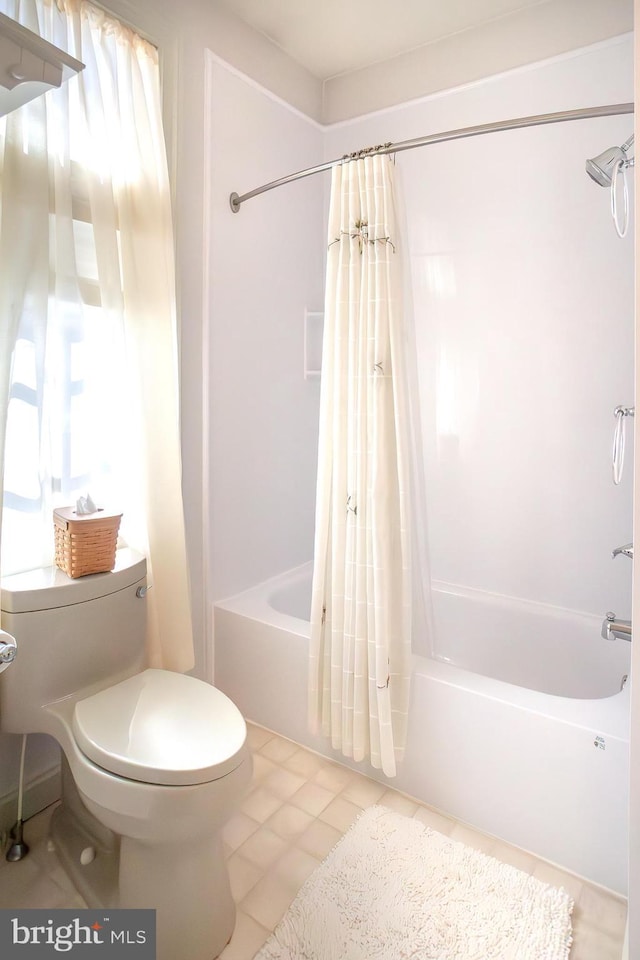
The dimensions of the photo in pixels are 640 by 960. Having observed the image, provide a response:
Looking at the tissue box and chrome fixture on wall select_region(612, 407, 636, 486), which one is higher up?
chrome fixture on wall select_region(612, 407, 636, 486)

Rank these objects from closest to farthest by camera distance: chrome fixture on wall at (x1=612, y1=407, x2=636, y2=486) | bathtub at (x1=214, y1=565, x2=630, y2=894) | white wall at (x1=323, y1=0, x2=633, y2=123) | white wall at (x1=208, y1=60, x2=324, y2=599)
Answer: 1. bathtub at (x1=214, y1=565, x2=630, y2=894)
2. chrome fixture on wall at (x1=612, y1=407, x2=636, y2=486)
3. white wall at (x1=323, y1=0, x2=633, y2=123)
4. white wall at (x1=208, y1=60, x2=324, y2=599)

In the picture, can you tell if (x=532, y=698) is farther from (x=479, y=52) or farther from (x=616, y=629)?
(x=479, y=52)

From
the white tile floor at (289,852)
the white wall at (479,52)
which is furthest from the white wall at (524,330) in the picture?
the white tile floor at (289,852)

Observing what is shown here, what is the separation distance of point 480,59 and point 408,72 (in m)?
0.32

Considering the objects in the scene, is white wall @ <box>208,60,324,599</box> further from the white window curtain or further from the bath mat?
the bath mat

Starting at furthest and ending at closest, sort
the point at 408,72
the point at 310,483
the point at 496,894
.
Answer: the point at 310,483
the point at 408,72
the point at 496,894

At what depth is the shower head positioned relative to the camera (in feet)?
4.69

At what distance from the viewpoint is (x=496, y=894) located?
1429 millimetres

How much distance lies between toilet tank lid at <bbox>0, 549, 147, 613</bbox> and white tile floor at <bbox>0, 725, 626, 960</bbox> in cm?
72

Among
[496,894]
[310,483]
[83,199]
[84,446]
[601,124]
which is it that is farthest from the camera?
[310,483]

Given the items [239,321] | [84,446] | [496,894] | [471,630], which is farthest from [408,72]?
[496,894]

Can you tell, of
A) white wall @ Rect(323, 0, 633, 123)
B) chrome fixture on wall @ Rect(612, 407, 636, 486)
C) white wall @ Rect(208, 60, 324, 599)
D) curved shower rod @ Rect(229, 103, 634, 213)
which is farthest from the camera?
white wall @ Rect(208, 60, 324, 599)

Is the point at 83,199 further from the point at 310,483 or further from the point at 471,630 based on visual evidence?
the point at 471,630

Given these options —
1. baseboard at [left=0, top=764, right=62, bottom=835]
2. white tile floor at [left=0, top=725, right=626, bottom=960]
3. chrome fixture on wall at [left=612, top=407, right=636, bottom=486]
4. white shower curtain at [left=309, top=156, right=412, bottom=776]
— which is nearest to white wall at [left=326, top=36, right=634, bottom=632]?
chrome fixture on wall at [left=612, top=407, right=636, bottom=486]
